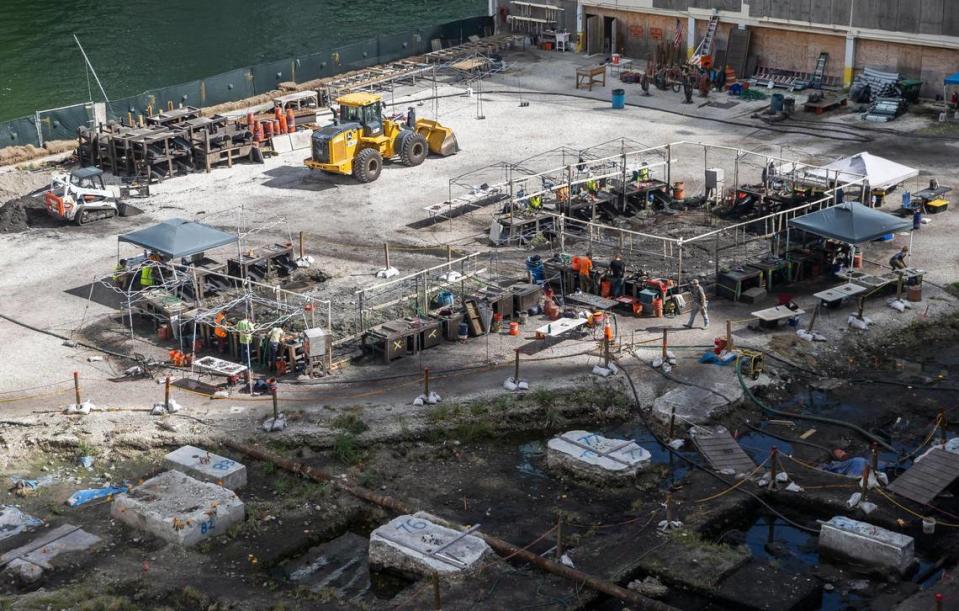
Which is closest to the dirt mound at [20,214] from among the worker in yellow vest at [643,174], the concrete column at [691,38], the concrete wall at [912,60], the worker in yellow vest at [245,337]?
the worker in yellow vest at [245,337]

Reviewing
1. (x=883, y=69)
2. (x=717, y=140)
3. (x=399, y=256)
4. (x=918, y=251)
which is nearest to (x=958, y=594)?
(x=918, y=251)

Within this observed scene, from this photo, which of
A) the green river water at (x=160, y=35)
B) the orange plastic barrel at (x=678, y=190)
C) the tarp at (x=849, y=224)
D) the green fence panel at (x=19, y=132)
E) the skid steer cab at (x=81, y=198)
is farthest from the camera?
the green river water at (x=160, y=35)

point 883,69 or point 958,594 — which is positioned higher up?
point 883,69

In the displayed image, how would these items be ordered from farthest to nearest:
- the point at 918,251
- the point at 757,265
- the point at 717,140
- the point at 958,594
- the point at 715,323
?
the point at 717,140, the point at 918,251, the point at 757,265, the point at 715,323, the point at 958,594

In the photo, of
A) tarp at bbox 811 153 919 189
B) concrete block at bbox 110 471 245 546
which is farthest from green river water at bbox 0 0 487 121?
concrete block at bbox 110 471 245 546

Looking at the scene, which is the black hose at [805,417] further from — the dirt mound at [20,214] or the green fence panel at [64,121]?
the green fence panel at [64,121]

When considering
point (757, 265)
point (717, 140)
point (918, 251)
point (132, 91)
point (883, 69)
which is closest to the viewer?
point (757, 265)

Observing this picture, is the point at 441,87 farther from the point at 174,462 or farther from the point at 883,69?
the point at 174,462
